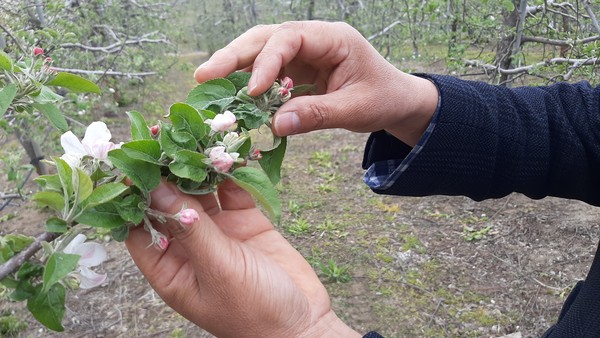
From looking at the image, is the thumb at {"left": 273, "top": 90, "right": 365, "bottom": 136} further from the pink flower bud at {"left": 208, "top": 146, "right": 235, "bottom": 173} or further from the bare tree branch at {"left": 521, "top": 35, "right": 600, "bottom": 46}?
the bare tree branch at {"left": 521, "top": 35, "right": 600, "bottom": 46}

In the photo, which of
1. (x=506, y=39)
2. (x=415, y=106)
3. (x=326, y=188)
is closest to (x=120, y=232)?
(x=415, y=106)

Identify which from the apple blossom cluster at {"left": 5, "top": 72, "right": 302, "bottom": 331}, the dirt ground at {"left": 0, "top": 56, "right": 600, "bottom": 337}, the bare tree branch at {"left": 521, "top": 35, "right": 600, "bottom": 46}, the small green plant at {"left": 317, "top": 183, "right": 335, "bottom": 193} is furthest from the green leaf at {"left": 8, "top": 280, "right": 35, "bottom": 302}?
the small green plant at {"left": 317, "top": 183, "right": 335, "bottom": 193}

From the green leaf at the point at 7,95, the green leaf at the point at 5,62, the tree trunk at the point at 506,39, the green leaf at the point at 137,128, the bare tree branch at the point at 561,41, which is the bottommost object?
the tree trunk at the point at 506,39

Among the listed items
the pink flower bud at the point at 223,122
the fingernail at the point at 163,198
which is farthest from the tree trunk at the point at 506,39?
the fingernail at the point at 163,198

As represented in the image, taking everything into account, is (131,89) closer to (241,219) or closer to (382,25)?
(382,25)

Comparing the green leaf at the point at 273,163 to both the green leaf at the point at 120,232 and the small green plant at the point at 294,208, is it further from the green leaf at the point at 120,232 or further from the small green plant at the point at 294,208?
the small green plant at the point at 294,208

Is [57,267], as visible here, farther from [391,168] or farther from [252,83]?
[391,168]
